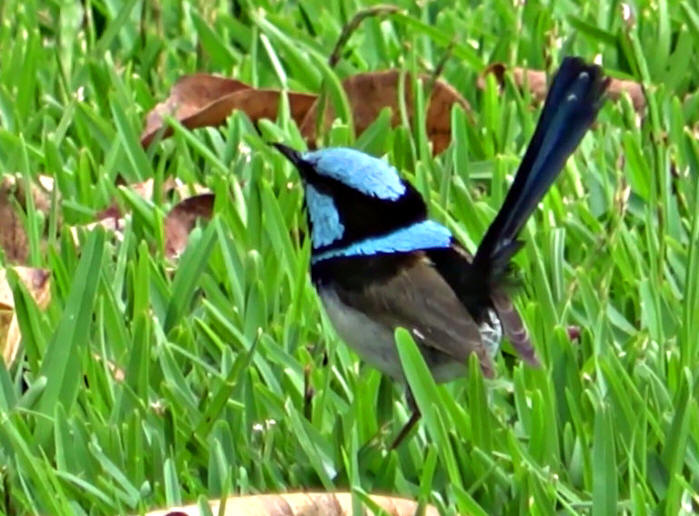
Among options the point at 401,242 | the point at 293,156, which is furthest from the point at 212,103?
the point at 401,242

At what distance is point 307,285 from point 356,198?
376 mm

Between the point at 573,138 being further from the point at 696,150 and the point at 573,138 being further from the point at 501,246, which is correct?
the point at 696,150

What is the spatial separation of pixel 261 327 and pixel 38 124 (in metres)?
1.30

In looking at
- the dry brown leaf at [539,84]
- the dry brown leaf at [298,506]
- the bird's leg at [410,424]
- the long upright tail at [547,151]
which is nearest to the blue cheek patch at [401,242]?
the long upright tail at [547,151]

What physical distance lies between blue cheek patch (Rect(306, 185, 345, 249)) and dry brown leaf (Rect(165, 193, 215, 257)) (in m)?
0.57

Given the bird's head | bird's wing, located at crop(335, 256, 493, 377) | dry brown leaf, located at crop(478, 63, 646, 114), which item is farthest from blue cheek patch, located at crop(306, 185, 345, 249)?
dry brown leaf, located at crop(478, 63, 646, 114)

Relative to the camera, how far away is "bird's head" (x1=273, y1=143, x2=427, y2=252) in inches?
155

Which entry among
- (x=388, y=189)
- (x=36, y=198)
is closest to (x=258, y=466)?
(x=388, y=189)

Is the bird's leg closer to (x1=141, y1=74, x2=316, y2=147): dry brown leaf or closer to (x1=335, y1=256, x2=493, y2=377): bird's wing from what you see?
(x1=335, y1=256, x2=493, y2=377): bird's wing

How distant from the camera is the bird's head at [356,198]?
3.94 m

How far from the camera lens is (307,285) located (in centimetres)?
427

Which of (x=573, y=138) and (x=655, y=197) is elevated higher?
(x=573, y=138)

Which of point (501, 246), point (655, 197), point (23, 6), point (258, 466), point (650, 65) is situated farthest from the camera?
point (23, 6)

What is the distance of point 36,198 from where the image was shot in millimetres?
4621
